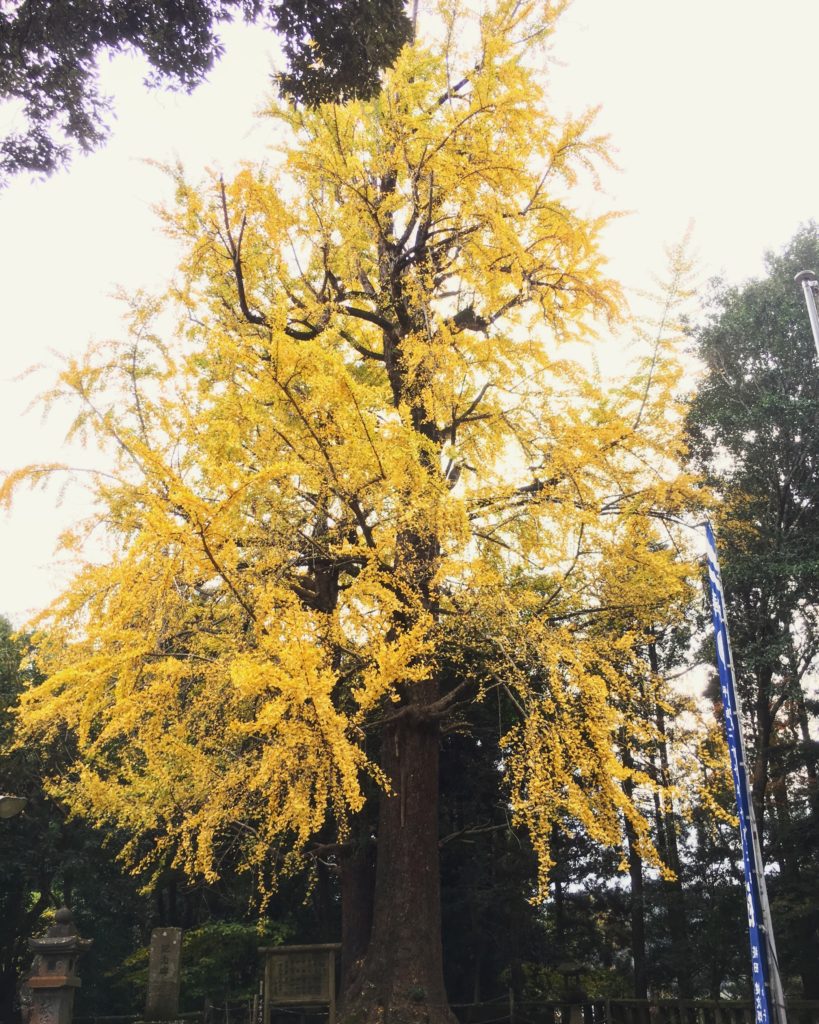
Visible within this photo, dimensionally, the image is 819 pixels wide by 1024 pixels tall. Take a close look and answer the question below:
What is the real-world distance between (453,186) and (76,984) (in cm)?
815

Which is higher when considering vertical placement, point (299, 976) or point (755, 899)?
point (755, 899)

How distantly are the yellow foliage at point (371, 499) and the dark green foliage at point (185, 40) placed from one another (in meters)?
0.79

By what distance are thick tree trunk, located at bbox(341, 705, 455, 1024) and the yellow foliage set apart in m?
0.41

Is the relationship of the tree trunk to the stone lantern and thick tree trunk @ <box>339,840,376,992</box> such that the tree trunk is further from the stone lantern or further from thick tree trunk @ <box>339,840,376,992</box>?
the stone lantern

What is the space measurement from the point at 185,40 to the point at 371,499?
10.5 feet

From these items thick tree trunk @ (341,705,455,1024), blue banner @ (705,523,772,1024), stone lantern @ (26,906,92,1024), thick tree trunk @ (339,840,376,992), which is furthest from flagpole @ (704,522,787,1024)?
stone lantern @ (26,906,92,1024)

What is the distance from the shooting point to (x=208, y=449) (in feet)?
17.5

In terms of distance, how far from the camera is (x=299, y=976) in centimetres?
728

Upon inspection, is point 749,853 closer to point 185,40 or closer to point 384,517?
point 384,517

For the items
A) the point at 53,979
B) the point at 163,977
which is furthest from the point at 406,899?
the point at 53,979

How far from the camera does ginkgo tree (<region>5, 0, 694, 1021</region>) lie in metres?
4.63

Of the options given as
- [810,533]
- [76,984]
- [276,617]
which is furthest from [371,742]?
[810,533]

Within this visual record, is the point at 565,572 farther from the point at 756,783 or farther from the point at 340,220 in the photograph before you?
the point at 756,783

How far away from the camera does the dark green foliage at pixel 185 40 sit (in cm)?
481
